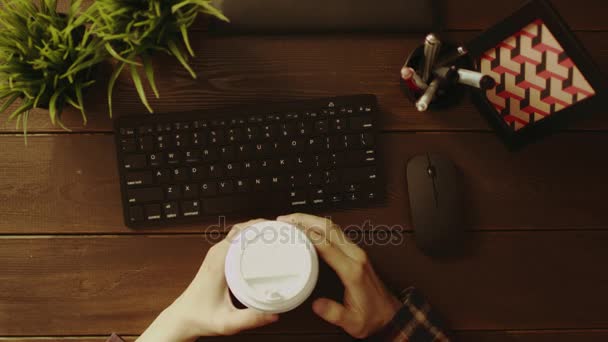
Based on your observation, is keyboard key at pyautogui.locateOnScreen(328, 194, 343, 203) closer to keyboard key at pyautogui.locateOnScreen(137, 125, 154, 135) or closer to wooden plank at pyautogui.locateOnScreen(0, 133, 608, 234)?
wooden plank at pyautogui.locateOnScreen(0, 133, 608, 234)

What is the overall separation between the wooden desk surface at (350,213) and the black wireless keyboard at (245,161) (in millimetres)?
35

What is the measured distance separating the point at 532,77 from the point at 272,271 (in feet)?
1.52

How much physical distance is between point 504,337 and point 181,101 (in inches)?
25.4

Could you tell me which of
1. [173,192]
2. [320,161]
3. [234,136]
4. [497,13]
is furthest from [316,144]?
[497,13]

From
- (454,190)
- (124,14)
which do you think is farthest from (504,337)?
(124,14)

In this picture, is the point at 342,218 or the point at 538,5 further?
the point at 342,218

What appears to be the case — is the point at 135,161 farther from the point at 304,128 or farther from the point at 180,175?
the point at 304,128

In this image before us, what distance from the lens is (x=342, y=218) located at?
770 millimetres

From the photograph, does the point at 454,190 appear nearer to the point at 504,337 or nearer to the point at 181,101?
the point at 504,337

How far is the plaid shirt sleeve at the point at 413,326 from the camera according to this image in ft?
2.39

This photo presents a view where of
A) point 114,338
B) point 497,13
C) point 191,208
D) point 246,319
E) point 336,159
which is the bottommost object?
point 114,338

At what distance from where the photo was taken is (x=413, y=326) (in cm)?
73

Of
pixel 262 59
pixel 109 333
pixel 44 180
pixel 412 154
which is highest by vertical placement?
pixel 262 59

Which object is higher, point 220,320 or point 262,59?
point 262,59
